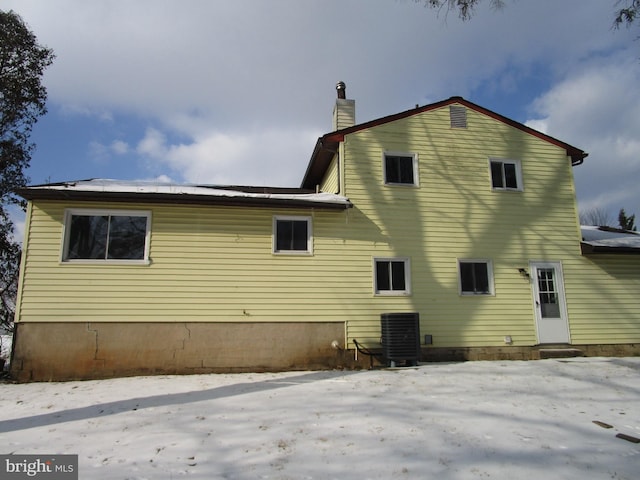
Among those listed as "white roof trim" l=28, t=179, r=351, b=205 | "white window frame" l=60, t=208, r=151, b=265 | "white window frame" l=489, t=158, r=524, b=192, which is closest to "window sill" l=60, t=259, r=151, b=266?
"white window frame" l=60, t=208, r=151, b=265

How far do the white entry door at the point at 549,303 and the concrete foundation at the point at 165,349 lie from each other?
17.6ft

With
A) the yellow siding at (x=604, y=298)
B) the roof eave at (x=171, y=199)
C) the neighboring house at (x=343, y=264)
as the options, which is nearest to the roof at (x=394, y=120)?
the neighboring house at (x=343, y=264)

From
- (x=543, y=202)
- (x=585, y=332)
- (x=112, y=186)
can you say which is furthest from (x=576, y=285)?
(x=112, y=186)

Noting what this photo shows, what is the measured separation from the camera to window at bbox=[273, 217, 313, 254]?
10.0 m

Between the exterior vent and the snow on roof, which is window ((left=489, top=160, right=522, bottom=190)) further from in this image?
the exterior vent

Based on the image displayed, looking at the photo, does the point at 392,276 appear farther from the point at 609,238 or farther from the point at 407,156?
the point at 609,238

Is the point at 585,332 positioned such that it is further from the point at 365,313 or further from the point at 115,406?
the point at 115,406

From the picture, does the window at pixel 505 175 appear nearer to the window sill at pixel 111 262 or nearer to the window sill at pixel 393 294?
the window sill at pixel 393 294

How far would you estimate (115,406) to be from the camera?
6.62 meters

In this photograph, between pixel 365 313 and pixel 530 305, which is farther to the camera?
pixel 530 305

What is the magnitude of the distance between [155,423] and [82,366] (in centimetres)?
421

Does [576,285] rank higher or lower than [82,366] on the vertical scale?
higher

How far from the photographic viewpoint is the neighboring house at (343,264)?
9055 mm

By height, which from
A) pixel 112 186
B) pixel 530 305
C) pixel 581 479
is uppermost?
pixel 112 186
